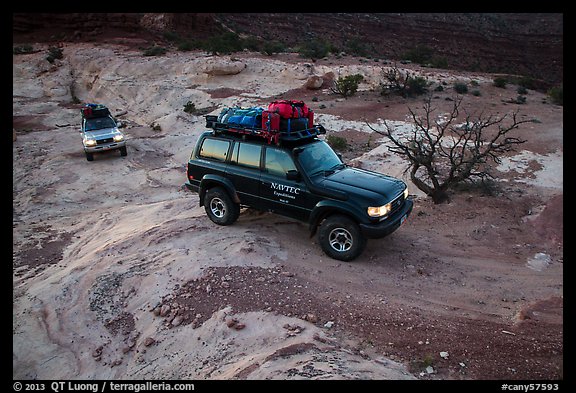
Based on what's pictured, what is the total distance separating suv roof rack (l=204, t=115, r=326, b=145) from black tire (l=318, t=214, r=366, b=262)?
1.64 metres

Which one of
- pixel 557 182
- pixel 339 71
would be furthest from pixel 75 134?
pixel 557 182

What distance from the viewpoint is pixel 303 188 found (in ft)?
22.3

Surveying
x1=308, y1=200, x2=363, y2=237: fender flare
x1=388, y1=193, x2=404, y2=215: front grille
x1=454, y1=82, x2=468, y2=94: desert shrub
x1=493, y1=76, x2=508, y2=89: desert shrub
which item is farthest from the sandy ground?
x1=493, y1=76, x2=508, y2=89: desert shrub

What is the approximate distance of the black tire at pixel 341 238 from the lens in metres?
6.41

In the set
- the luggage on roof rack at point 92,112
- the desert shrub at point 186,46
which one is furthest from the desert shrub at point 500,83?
the desert shrub at point 186,46

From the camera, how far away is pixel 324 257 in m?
6.77

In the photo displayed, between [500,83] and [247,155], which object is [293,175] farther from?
[500,83]

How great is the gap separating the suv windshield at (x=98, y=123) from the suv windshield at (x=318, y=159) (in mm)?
11478

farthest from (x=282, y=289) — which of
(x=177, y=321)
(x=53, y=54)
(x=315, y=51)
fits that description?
(x=53, y=54)

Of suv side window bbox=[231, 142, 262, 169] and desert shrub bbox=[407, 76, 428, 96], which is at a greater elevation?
desert shrub bbox=[407, 76, 428, 96]

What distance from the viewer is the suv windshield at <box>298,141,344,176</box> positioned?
6965mm

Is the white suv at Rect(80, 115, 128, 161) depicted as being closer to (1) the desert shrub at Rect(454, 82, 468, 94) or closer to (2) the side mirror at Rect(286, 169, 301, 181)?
(2) the side mirror at Rect(286, 169, 301, 181)

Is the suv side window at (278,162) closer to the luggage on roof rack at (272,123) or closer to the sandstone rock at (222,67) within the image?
the luggage on roof rack at (272,123)

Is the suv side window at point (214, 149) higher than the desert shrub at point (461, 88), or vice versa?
the desert shrub at point (461, 88)
